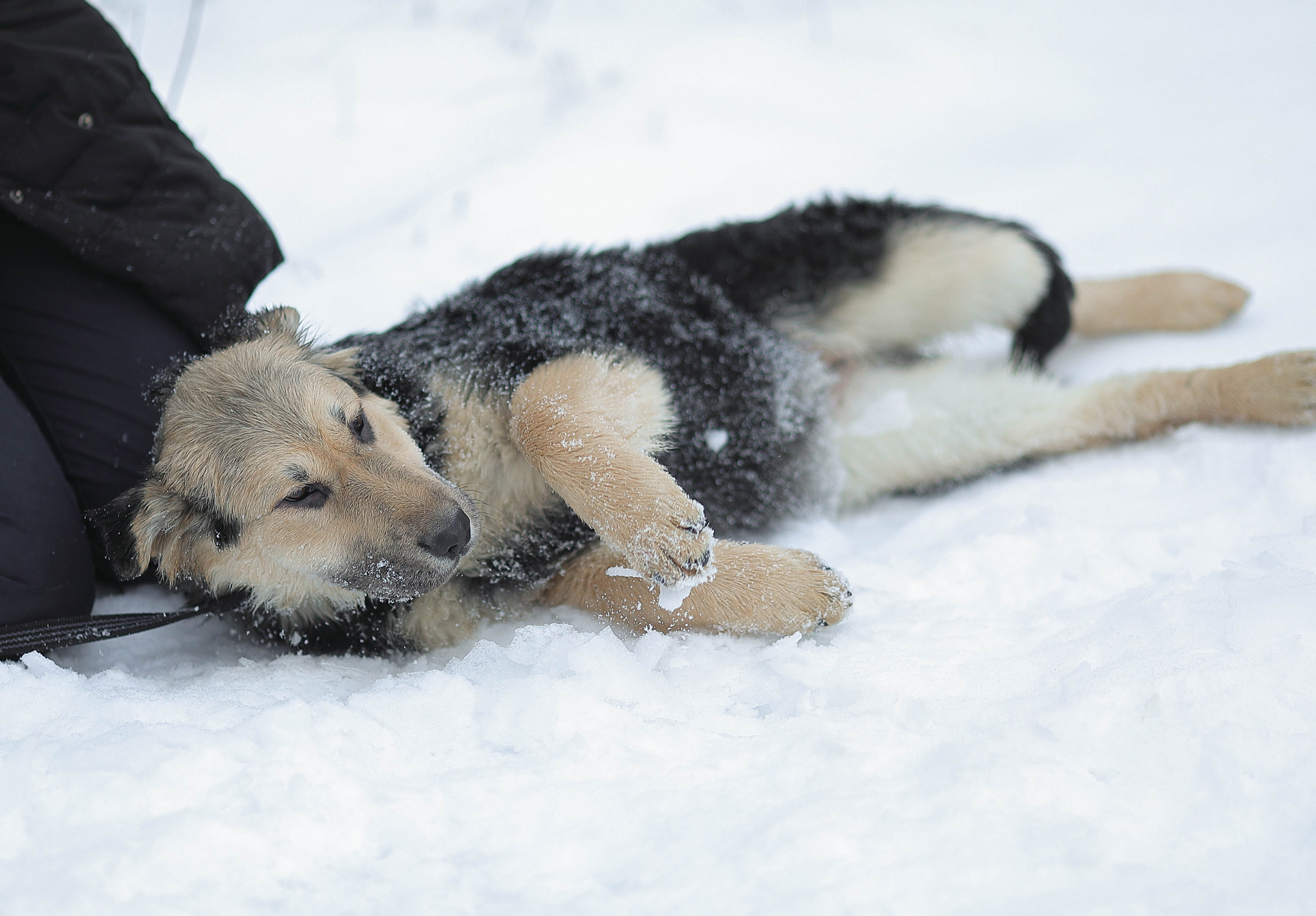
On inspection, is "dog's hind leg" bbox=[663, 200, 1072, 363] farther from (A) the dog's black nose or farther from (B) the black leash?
(B) the black leash

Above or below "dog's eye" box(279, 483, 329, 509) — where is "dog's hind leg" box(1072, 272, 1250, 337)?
above

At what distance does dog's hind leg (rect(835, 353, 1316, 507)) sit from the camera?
3082 mm

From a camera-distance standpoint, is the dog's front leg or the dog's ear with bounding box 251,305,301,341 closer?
the dog's front leg

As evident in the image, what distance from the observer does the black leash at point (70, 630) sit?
230 centimetres

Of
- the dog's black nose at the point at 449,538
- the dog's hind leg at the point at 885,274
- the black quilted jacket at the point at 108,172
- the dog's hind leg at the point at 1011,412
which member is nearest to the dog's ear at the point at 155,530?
the dog's black nose at the point at 449,538

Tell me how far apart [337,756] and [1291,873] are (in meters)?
1.80

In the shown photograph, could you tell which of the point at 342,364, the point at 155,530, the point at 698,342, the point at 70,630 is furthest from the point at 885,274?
the point at 70,630

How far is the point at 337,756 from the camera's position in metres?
1.84

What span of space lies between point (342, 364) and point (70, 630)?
108cm

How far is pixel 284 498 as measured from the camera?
7.93 feet

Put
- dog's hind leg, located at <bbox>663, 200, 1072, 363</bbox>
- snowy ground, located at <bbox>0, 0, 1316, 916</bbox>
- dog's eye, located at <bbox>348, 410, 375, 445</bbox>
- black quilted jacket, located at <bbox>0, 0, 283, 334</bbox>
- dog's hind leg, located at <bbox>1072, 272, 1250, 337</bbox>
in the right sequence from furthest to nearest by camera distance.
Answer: dog's hind leg, located at <bbox>1072, 272, 1250, 337</bbox> < dog's hind leg, located at <bbox>663, 200, 1072, 363</bbox> < black quilted jacket, located at <bbox>0, 0, 283, 334</bbox> < dog's eye, located at <bbox>348, 410, 375, 445</bbox> < snowy ground, located at <bbox>0, 0, 1316, 916</bbox>

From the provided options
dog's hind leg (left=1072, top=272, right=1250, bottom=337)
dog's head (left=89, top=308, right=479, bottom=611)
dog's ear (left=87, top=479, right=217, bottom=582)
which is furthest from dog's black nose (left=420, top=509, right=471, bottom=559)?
dog's hind leg (left=1072, top=272, right=1250, bottom=337)

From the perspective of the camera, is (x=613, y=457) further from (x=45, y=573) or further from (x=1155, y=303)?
(x=1155, y=303)

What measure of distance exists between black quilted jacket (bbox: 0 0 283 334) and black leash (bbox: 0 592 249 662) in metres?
1.15
